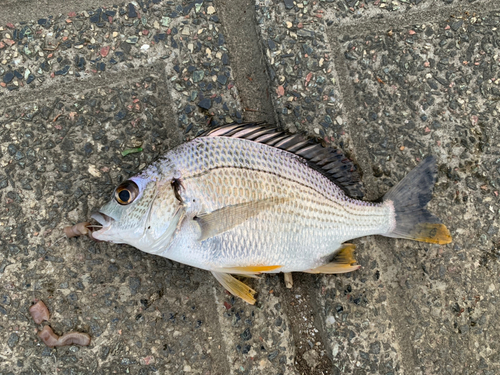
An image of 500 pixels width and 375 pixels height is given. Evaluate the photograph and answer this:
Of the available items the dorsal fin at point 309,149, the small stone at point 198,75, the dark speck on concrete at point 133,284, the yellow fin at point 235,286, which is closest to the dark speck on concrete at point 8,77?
the small stone at point 198,75

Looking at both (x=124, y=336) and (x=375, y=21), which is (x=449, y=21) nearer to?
(x=375, y=21)

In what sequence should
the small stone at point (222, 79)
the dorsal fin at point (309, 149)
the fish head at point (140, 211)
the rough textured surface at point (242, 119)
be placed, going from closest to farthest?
the fish head at point (140, 211) → the dorsal fin at point (309, 149) → the rough textured surface at point (242, 119) → the small stone at point (222, 79)

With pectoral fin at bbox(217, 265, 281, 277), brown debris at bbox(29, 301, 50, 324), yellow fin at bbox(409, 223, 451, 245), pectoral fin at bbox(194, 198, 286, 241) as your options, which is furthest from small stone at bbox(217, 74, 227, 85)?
brown debris at bbox(29, 301, 50, 324)

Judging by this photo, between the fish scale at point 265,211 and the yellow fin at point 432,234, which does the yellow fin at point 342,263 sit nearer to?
the fish scale at point 265,211

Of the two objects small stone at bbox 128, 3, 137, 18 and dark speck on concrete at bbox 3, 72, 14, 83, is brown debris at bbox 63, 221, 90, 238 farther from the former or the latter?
small stone at bbox 128, 3, 137, 18

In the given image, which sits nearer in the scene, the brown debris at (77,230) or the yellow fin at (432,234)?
the brown debris at (77,230)

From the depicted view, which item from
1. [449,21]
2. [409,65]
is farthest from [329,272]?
[449,21]
